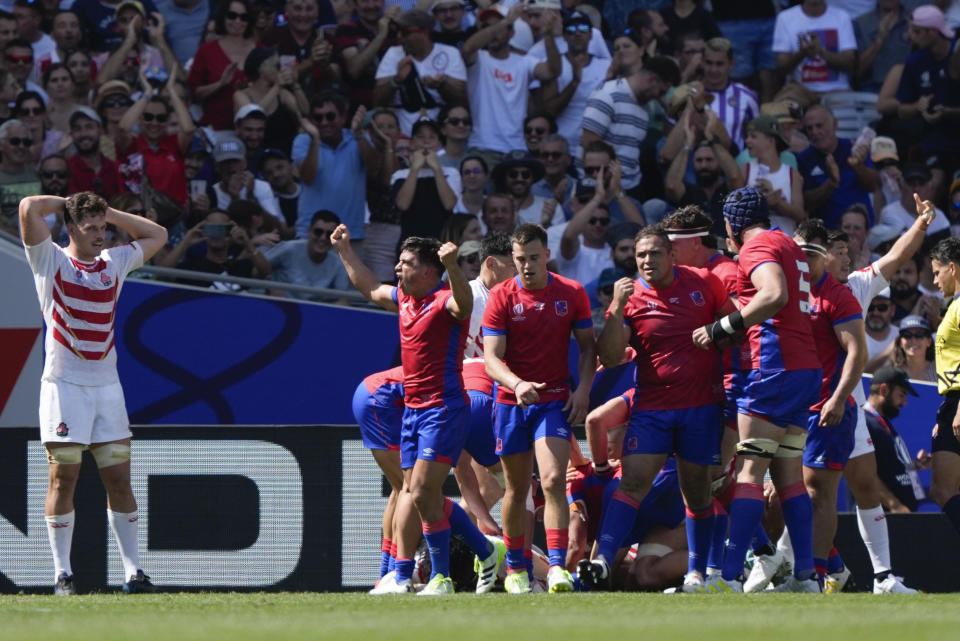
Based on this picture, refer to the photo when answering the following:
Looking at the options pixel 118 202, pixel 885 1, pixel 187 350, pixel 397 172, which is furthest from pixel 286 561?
pixel 885 1

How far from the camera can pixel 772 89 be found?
15.8 m

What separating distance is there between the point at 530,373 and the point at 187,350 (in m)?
4.67

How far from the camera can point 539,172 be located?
46.3 feet

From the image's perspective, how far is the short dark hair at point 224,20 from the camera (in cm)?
1440

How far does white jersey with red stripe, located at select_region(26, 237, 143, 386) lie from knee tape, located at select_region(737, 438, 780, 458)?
3671 millimetres

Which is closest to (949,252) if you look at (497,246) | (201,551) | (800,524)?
(800,524)

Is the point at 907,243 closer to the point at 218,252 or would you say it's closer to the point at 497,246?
the point at 497,246

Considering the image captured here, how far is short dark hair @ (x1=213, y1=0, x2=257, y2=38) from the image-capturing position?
14398 mm

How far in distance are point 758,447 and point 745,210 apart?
1350mm

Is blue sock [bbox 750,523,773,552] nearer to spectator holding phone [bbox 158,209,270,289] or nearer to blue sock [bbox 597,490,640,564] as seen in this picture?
blue sock [bbox 597,490,640,564]

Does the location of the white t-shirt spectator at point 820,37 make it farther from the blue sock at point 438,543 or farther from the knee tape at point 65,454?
the knee tape at point 65,454

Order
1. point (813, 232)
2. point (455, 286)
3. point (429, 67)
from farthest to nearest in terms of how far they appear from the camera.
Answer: point (429, 67) < point (813, 232) < point (455, 286)

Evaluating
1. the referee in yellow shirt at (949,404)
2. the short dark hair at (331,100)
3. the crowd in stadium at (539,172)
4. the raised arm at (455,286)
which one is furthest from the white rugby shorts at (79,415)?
the short dark hair at (331,100)

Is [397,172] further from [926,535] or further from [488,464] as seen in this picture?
[926,535]
